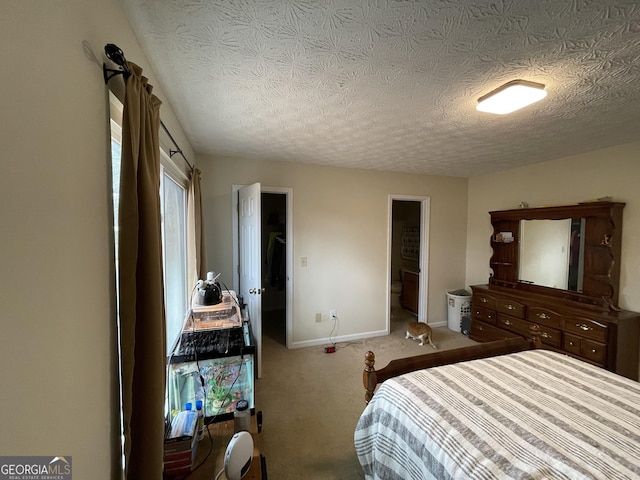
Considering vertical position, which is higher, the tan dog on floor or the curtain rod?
the curtain rod

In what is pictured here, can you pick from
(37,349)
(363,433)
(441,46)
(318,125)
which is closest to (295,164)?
(318,125)

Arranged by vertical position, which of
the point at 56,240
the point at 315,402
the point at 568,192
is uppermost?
the point at 568,192

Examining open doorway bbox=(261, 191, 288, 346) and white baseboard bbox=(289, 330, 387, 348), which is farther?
open doorway bbox=(261, 191, 288, 346)

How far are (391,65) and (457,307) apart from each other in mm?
3567

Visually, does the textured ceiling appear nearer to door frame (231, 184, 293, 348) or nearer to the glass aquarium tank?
door frame (231, 184, 293, 348)

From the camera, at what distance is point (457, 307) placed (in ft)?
12.7

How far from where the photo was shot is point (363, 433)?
151 cm

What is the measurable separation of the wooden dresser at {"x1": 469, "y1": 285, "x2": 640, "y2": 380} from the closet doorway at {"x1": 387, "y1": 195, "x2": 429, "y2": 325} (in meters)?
0.74

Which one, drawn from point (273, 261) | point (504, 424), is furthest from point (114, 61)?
point (273, 261)

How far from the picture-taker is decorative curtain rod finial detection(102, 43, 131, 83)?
0.79 metres

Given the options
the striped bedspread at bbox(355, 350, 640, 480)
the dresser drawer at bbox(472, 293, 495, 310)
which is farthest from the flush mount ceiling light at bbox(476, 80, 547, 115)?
the dresser drawer at bbox(472, 293, 495, 310)

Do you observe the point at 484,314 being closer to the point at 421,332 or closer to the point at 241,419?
the point at 421,332

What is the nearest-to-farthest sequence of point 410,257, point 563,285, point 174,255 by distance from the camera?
point 174,255, point 563,285, point 410,257

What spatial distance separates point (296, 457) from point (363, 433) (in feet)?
1.91
